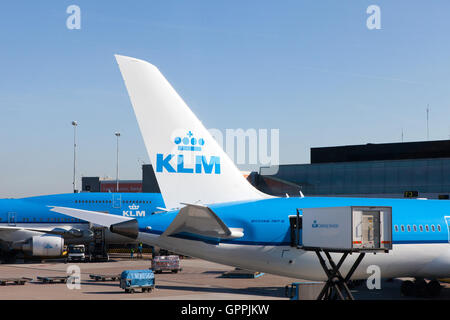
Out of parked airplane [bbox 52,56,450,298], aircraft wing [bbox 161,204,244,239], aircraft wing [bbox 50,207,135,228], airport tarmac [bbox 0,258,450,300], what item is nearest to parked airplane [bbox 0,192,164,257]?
airport tarmac [bbox 0,258,450,300]

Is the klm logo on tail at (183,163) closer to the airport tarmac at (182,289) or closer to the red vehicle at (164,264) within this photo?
the airport tarmac at (182,289)

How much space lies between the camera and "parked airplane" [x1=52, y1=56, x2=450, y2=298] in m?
27.6

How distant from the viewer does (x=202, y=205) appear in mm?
27391

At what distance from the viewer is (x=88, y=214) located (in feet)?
92.9

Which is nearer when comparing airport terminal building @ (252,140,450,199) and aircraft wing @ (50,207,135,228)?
aircraft wing @ (50,207,135,228)

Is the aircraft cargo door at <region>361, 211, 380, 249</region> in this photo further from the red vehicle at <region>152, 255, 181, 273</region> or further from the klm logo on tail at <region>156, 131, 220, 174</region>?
the red vehicle at <region>152, 255, 181, 273</region>

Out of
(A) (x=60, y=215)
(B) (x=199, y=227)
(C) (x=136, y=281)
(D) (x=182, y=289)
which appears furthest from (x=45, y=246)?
(B) (x=199, y=227)

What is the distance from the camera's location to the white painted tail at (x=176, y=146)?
90.5ft

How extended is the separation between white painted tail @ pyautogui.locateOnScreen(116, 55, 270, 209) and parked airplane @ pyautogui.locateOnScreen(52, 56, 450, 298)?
5 cm

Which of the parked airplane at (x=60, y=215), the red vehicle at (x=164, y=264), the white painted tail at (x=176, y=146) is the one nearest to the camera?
the white painted tail at (x=176, y=146)

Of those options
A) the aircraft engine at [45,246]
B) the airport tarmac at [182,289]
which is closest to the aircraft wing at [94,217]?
the airport tarmac at [182,289]

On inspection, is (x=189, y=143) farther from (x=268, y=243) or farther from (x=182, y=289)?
(x=182, y=289)

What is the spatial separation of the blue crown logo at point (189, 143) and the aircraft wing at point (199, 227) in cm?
380
